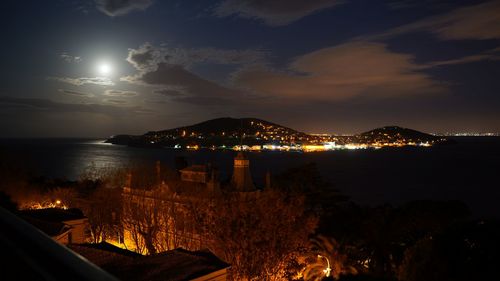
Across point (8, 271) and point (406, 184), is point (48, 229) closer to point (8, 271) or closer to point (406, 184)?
point (8, 271)

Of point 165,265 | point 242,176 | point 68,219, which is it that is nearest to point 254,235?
point 165,265

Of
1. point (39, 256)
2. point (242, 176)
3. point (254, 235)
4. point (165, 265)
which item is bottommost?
point (165, 265)

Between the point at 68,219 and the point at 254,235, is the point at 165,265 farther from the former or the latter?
the point at 68,219

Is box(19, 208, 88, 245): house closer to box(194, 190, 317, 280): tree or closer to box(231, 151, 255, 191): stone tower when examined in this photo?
box(194, 190, 317, 280): tree

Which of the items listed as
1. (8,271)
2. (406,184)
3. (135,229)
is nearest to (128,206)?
(135,229)

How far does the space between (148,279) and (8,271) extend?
433 inches

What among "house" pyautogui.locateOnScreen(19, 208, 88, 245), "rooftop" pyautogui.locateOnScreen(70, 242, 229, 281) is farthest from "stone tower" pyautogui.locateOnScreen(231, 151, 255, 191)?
"rooftop" pyautogui.locateOnScreen(70, 242, 229, 281)

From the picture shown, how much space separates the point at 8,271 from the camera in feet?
6.22

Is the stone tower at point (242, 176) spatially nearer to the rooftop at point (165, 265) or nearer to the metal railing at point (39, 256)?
the rooftop at point (165, 265)

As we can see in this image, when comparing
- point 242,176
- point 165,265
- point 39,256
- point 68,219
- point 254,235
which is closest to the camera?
point 39,256

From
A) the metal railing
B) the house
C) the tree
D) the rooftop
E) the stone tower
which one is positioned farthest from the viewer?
the stone tower

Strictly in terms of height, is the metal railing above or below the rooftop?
above

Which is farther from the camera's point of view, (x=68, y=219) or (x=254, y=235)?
(x=68, y=219)

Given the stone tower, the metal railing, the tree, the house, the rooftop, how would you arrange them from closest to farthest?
the metal railing → the rooftop → the tree → the house → the stone tower
